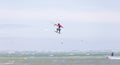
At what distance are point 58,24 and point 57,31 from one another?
130 centimetres

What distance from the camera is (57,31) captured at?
55719 mm

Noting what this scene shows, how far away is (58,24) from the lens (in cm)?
5675
